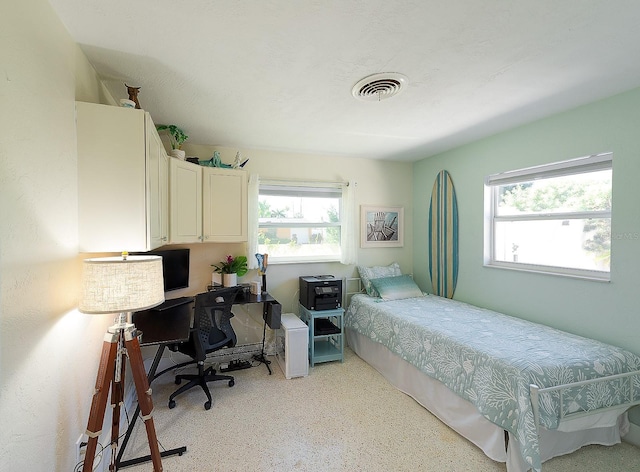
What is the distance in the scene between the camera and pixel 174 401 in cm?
263

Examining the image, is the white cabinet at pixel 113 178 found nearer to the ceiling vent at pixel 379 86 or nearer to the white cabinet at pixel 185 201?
the white cabinet at pixel 185 201

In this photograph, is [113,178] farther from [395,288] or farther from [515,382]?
[395,288]

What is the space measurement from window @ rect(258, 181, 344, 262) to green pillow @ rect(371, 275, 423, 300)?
0.64 metres

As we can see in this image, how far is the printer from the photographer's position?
340cm

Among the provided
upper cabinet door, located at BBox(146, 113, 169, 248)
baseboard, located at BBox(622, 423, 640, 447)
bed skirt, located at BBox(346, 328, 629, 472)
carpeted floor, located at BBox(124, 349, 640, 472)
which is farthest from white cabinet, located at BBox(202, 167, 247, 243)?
baseboard, located at BBox(622, 423, 640, 447)

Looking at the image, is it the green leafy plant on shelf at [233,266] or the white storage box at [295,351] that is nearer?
the white storage box at [295,351]

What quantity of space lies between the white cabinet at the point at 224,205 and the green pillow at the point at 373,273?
1.61 m

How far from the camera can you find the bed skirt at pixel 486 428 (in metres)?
1.89

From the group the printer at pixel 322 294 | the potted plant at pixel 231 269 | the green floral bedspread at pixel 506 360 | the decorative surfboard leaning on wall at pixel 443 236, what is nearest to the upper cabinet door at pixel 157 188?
the potted plant at pixel 231 269

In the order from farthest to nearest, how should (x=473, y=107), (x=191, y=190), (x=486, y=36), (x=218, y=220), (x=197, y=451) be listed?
(x=218, y=220) < (x=191, y=190) < (x=473, y=107) < (x=197, y=451) < (x=486, y=36)

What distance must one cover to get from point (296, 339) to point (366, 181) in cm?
226

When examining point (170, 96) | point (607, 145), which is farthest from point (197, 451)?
point (607, 145)

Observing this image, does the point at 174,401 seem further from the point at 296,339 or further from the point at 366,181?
the point at 366,181

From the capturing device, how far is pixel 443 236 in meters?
3.76
